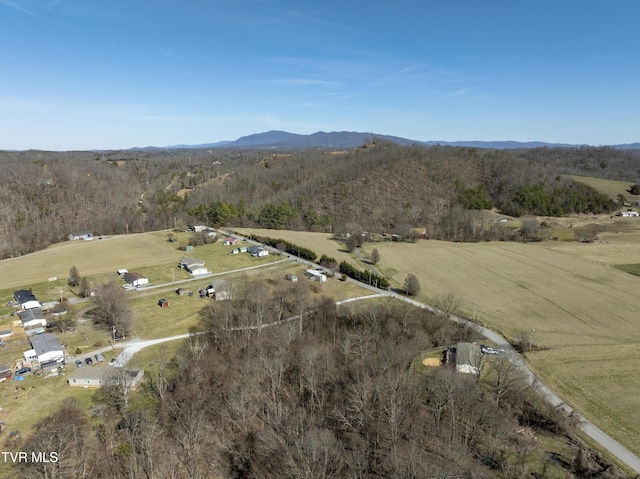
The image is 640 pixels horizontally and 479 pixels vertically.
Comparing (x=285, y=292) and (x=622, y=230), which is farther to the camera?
(x=622, y=230)

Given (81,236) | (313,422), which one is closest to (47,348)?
(313,422)

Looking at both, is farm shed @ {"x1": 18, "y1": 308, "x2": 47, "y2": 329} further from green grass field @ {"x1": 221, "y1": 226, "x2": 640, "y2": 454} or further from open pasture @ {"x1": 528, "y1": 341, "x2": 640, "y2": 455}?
open pasture @ {"x1": 528, "y1": 341, "x2": 640, "y2": 455}

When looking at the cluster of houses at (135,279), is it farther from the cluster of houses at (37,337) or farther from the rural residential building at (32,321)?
the rural residential building at (32,321)

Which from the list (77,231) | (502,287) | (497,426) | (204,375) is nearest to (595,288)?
(502,287)

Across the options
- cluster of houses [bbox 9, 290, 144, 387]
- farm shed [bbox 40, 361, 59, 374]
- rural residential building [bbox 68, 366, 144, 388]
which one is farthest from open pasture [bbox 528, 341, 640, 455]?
farm shed [bbox 40, 361, 59, 374]

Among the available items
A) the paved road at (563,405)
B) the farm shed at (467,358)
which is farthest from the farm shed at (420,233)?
the farm shed at (467,358)

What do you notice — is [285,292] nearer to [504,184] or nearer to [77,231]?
[77,231]
